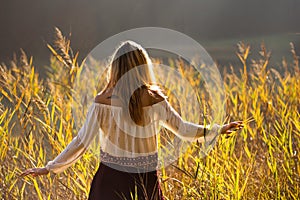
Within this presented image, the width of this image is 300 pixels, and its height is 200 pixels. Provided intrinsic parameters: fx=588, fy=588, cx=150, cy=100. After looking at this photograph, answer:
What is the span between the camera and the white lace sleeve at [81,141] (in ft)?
6.75

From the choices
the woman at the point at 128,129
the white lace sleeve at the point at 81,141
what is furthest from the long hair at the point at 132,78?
the white lace sleeve at the point at 81,141

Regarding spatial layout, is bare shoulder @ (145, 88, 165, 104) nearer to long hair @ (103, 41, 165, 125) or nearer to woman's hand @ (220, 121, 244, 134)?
long hair @ (103, 41, 165, 125)

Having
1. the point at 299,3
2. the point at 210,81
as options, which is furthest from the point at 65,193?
the point at 299,3

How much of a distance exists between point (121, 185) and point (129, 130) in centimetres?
20

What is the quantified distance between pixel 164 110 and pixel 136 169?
0.77ft

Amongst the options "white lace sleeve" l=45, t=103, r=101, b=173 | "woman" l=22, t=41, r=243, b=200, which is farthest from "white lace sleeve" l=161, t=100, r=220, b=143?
"white lace sleeve" l=45, t=103, r=101, b=173

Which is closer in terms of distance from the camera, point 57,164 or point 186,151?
point 57,164

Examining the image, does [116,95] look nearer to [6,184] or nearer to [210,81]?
[6,184]

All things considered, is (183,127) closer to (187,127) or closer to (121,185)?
(187,127)

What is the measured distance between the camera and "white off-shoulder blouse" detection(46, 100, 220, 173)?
2.04 m

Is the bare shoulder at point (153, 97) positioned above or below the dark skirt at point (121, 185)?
above

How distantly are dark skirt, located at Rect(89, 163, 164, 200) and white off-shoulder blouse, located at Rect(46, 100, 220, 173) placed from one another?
0.06 m

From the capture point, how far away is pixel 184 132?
2080 mm

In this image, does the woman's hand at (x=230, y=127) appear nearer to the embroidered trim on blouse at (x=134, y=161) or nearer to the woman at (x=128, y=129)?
the woman at (x=128, y=129)
